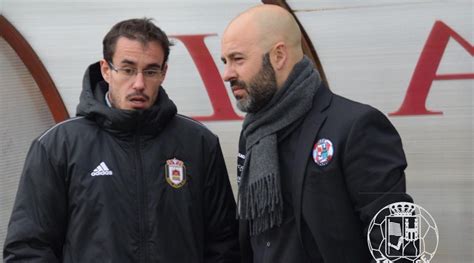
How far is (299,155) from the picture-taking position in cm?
243

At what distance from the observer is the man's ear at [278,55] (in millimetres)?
2510

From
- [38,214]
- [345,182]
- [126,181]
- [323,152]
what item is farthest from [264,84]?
[38,214]

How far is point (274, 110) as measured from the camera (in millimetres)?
2475

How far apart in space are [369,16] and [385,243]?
1006 mm

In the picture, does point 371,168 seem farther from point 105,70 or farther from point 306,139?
point 105,70

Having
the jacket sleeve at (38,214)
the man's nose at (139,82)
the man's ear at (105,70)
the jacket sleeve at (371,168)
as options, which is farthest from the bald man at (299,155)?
the jacket sleeve at (38,214)

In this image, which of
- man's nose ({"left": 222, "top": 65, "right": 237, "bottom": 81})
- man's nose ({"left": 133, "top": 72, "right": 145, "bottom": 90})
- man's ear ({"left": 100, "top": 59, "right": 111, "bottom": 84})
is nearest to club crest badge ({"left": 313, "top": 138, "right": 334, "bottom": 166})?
man's nose ({"left": 222, "top": 65, "right": 237, "bottom": 81})

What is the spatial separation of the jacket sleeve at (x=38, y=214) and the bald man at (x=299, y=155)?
0.56 m

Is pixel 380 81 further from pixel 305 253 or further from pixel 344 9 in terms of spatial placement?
pixel 305 253

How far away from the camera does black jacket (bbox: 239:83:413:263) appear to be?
2.31 metres

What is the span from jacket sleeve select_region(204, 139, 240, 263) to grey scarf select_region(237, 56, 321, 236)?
0.17 metres

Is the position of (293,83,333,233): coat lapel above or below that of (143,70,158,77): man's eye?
below

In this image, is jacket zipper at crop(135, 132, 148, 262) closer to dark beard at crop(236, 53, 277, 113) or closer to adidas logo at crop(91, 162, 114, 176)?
adidas logo at crop(91, 162, 114, 176)

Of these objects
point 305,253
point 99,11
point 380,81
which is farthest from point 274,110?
point 99,11
